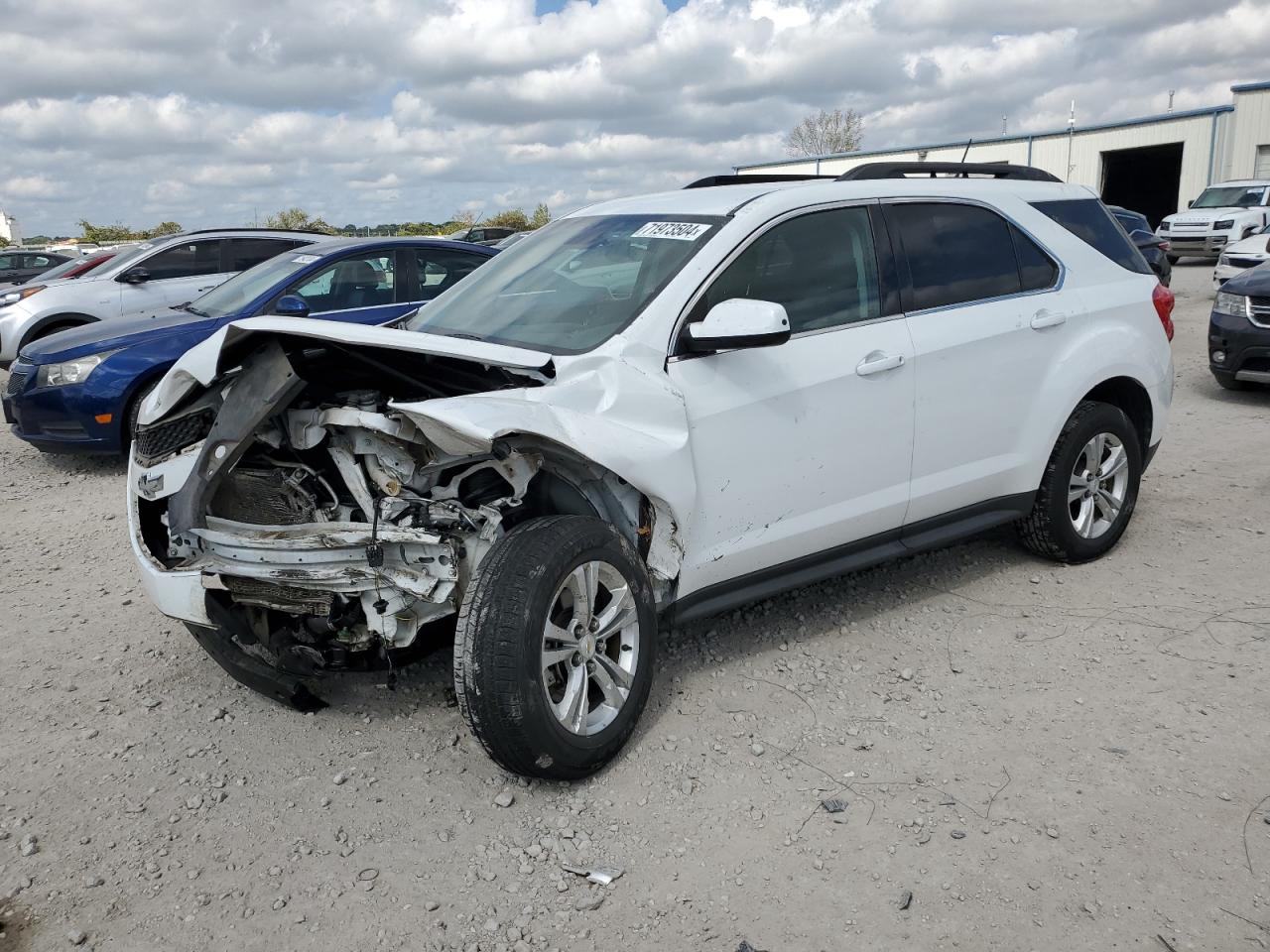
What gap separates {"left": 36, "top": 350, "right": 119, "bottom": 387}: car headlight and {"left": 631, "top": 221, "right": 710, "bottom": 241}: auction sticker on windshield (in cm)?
489

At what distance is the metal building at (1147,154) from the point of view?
29.2 meters

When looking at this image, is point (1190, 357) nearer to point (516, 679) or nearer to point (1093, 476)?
point (1093, 476)

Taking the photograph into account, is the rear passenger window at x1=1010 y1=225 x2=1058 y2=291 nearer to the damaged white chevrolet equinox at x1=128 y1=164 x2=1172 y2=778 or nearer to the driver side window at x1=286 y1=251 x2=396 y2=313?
the damaged white chevrolet equinox at x1=128 y1=164 x2=1172 y2=778

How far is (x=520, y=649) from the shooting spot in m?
2.88

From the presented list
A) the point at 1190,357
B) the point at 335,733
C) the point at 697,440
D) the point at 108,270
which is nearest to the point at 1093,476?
the point at 697,440

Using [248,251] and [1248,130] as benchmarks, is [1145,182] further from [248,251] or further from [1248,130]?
[248,251]

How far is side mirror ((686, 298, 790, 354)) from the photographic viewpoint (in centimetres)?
317

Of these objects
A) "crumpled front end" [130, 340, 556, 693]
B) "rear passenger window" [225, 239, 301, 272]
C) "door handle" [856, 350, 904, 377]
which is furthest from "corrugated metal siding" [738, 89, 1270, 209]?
"crumpled front end" [130, 340, 556, 693]

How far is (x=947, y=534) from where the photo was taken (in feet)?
13.8

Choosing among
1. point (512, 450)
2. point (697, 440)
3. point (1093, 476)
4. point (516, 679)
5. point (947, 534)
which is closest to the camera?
point (516, 679)

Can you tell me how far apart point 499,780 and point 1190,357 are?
10004 millimetres

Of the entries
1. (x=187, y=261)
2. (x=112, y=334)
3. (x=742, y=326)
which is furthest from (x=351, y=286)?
(x=742, y=326)

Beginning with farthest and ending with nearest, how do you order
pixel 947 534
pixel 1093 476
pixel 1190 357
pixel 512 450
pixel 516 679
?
1. pixel 1190 357
2. pixel 1093 476
3. pixel 947 534
4. pixel 512 450
5. pixel 516 679

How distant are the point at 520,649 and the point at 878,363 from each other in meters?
1.79
